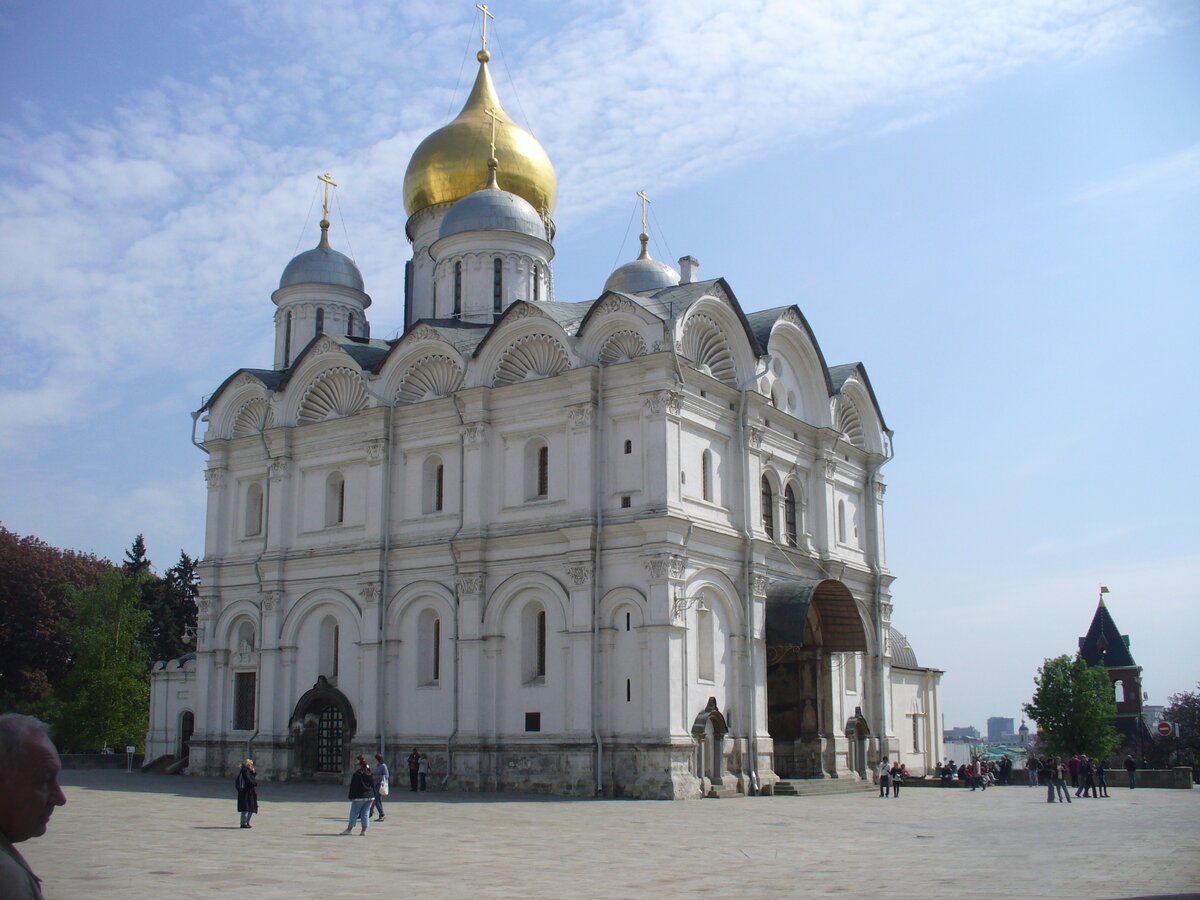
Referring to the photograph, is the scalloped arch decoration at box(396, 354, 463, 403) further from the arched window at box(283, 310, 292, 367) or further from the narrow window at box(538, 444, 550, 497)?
the arched window at box(283, 310, 292, 367)

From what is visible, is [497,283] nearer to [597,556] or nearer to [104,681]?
[597,556]

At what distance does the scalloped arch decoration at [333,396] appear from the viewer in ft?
108

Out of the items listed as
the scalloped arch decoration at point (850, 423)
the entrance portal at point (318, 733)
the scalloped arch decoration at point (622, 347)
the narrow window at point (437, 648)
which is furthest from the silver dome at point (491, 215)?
the entrance portal at point (318, 733)

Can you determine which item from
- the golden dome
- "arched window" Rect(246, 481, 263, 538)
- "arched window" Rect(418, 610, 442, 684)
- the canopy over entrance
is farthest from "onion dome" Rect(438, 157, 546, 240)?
the canopy over entrance

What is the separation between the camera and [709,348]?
29391mm

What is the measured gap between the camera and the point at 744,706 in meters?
28.1

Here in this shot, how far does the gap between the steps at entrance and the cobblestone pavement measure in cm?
339

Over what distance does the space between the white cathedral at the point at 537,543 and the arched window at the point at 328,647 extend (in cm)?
9

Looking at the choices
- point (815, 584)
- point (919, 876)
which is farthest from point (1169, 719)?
point (919, 876)

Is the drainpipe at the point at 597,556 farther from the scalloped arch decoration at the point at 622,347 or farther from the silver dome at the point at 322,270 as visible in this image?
→ the silver dome at the point at 322,270

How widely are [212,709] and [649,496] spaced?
15.0 m

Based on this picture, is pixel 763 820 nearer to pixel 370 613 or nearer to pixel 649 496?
pixel 649 496

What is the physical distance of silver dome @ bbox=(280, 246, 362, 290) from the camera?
1489 inches

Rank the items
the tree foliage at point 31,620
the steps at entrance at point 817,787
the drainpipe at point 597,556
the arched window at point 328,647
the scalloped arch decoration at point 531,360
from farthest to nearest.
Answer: the tree foliage at point 31,620, the arched window at point 328,647, the scalloped arch decoration at point 531,360, the steps at entrance at point 817,787, the drainpipe at point 597,556
